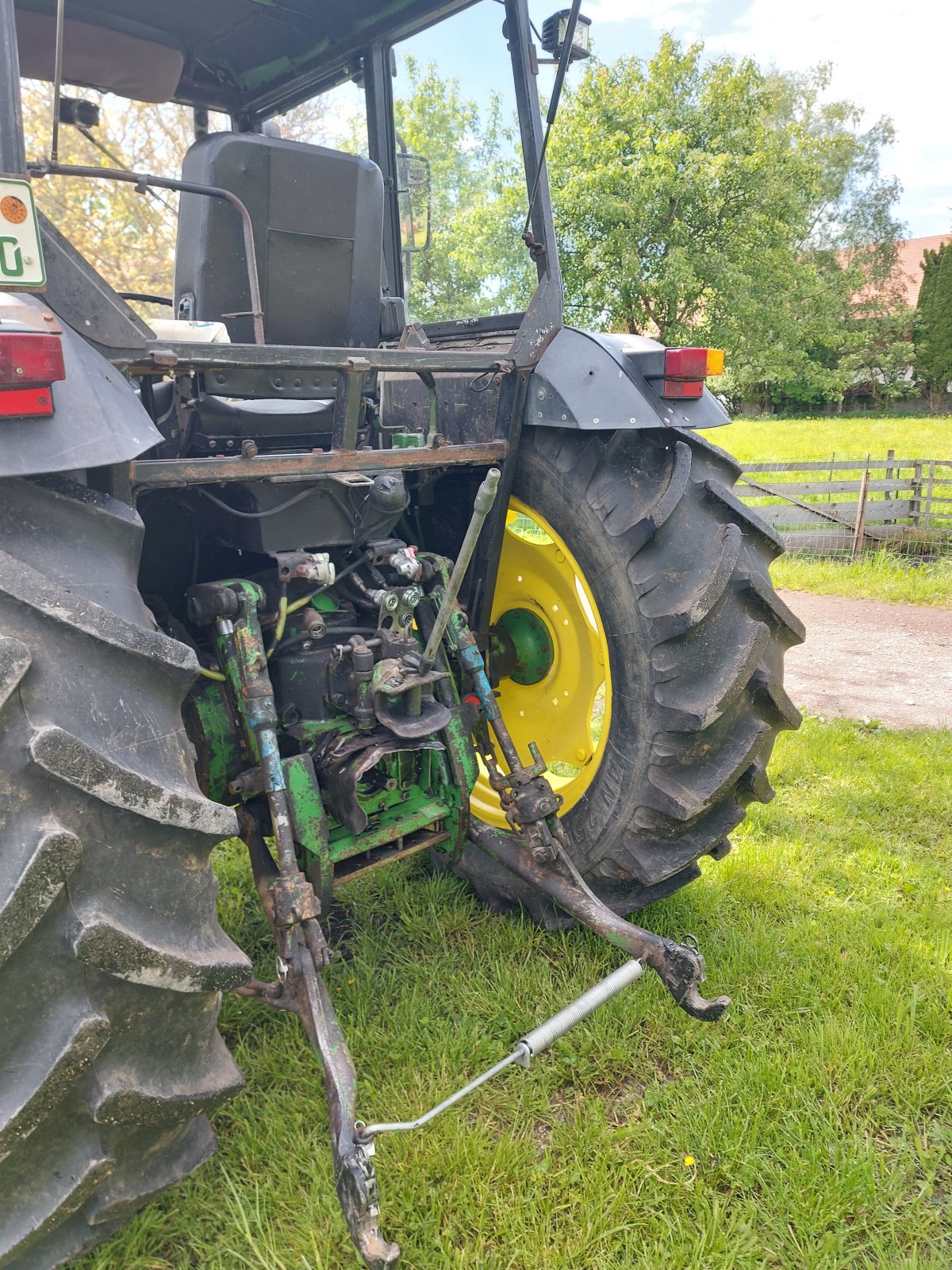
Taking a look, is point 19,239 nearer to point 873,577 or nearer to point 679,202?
point 873,577

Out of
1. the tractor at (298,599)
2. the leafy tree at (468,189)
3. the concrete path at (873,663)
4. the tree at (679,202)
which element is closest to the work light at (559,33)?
the tractor at (298,599)

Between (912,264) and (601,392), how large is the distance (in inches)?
1839

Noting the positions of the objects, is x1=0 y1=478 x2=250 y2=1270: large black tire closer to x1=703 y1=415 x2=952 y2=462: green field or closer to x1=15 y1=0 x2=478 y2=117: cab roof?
x1=15 y1=0 x2=478 y2=117: cab roof

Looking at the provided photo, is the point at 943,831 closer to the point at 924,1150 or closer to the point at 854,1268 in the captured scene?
the point at 924,1150

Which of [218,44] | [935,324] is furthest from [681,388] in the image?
[935,324]

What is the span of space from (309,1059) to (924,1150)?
1.37 metres

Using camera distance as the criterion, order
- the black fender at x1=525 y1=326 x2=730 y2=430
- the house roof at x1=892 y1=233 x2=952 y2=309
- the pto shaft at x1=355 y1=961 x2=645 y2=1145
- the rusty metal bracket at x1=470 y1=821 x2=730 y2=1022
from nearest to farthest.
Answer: the pto shaft at x1=355 y1=961 x2=645 y2=1145 < the rusty metal bracket at x1=470 y1=821 x2=730 y2=1022 < the black fender at x1=525 y1=326 x2=730 y2=430 < the house roof at x1=892 y1=233 x2=952 y2=309

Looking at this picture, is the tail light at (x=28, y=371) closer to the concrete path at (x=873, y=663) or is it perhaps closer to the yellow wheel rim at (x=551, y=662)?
the yellow wheel rim at (x=551, y=662)

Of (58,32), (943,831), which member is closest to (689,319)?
(943,831)

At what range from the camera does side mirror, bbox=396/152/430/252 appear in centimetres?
296

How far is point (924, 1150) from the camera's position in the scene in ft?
6.42

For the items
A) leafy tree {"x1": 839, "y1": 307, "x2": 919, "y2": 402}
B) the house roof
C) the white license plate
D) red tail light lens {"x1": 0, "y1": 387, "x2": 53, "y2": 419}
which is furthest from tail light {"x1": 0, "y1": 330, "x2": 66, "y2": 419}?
the house roof

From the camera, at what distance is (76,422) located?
149 cm

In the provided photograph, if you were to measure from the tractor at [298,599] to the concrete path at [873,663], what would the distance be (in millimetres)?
2823
